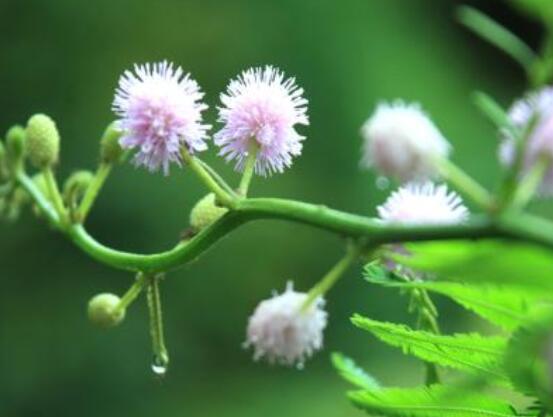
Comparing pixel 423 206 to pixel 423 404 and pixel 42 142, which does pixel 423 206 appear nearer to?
pixel 423 404

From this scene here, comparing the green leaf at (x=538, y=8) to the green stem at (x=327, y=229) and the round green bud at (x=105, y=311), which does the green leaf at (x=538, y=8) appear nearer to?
the green stem at (x=327, y=229)

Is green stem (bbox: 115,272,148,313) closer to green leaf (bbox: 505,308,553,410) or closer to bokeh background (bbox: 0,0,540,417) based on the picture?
green leaf (bbox: 505,308,553,410)

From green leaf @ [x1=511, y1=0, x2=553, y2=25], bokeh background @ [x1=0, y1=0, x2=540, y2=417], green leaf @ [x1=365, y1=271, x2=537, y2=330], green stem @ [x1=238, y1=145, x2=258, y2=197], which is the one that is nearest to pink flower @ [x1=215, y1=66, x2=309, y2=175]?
green stem @ [x1=238, y1=145, x2=258, y2=197]

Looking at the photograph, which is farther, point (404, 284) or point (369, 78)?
point (369, 78)

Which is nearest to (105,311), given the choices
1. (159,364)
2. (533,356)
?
(159,364)

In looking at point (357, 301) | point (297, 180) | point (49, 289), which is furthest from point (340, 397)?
point (49, 289)

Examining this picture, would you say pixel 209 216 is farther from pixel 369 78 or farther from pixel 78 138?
pixel 369 78

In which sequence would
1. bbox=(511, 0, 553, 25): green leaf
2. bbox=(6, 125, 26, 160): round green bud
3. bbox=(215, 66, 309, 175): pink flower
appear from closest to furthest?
bbox=(511, 0, 553, 25): green leaf < bbox=(215, 66, 309, 175): pink flower < bbox=(6, 125, 26, 160): round green bud
